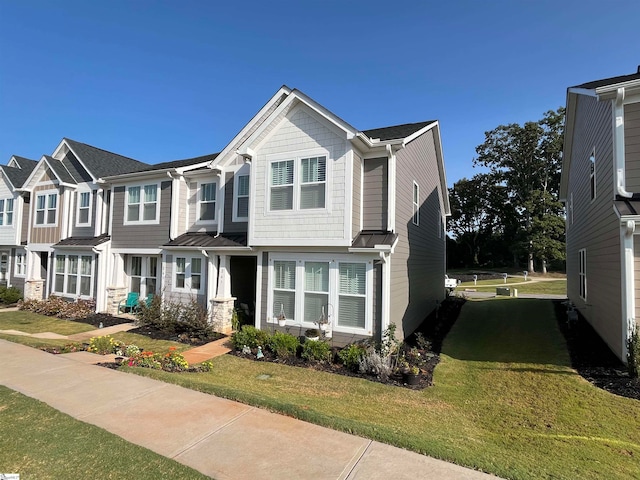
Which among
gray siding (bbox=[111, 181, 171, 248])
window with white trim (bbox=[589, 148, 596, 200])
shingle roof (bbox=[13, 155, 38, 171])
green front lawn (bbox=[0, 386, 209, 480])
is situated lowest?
green front lawn (bbox=[0, 386, 209, 480])

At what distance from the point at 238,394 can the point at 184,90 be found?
1657 cm

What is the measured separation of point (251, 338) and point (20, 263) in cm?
1791

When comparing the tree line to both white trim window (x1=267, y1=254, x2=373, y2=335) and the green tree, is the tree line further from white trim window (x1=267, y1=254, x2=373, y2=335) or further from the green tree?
white trim window (x1=267, y1=254, x2=373, y2=335)

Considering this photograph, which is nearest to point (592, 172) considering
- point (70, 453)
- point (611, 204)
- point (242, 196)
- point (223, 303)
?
point (611, 204)

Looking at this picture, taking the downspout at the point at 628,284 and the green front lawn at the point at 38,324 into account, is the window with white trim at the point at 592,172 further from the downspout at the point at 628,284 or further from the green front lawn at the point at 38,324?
the green front lawn at the point at 38,324

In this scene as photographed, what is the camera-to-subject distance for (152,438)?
4.27m

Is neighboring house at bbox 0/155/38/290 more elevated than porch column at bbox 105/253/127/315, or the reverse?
neighboring house at bbox 0/155/38/290

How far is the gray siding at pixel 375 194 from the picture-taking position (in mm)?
9500

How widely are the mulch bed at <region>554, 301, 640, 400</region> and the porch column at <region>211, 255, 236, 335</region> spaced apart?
9.92 metres

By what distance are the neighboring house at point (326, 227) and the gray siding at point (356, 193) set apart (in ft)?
0.09

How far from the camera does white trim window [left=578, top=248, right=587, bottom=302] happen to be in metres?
11.6

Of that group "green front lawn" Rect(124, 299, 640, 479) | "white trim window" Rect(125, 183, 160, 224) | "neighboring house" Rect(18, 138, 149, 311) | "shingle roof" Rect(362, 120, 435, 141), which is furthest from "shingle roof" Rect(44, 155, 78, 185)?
"shingle roof" Rect(362, 120, 435, 141)

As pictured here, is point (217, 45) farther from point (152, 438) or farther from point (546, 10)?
point (152, 438)

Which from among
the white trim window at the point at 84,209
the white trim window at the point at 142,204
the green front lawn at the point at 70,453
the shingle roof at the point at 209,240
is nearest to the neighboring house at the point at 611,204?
the green front lawn at the point at 70,453
